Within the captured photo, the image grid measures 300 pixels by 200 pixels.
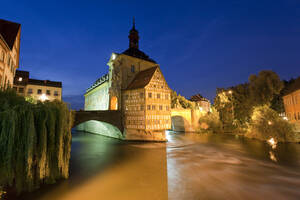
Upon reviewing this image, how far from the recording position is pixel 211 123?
32719 mm

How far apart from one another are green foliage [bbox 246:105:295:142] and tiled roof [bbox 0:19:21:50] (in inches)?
1253

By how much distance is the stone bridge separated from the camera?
59.6ft

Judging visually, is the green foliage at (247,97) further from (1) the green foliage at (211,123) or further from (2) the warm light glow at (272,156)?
(2) the warm light glow at (272,156)

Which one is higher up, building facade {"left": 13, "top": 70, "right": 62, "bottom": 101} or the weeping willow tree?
building facade {"left": 13, "top": 70, "right": 62, "bottom": 101}

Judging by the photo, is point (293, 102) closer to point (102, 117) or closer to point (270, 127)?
point (270, 127)

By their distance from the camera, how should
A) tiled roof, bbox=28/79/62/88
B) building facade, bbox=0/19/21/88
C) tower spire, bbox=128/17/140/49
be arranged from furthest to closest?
tiled roof, bbox=28/79/62/88
tower spire, bbox=128/17/140/49
building facade, bbox=0/19/21/88

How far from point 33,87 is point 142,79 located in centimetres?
2488

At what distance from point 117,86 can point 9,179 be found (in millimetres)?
17780

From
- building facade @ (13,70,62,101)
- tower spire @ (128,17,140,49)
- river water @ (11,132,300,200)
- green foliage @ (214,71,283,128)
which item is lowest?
river water @ (11,132,300,200)

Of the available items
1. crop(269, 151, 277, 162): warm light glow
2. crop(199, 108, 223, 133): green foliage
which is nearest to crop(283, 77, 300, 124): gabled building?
crop(199, 108, 223, 133): green foliage

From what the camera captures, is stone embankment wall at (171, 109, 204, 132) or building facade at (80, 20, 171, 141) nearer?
building facade at (80, 20, 171, 141)

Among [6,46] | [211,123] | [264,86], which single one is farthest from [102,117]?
[264,86]

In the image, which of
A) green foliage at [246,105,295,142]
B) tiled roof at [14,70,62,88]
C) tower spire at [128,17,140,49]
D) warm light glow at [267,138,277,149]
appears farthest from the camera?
tiled roof at [14,70,62,88]

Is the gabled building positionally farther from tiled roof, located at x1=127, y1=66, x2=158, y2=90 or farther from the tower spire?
the tower spire
